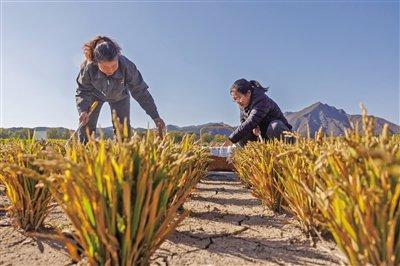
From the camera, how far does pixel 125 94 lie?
4.19 metres

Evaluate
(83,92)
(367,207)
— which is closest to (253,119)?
(83,92)

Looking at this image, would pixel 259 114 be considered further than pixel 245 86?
No

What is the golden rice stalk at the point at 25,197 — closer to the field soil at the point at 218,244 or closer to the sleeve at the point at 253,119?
the field soil at the point at 218,244

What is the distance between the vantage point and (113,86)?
3836mm

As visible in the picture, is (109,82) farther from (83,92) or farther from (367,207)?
(367,207)

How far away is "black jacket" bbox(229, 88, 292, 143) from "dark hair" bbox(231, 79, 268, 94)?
2.2 inches

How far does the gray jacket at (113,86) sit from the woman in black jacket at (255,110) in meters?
1.13

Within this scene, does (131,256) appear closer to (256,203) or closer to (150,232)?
(150,232)

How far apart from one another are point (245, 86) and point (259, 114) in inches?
18.2

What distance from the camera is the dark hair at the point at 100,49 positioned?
3.25 meters

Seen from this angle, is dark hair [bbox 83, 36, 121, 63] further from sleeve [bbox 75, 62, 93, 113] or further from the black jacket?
the black jacket

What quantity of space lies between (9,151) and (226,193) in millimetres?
2280

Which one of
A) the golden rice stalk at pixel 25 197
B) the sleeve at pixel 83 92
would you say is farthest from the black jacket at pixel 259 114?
the golden rice stalk at pixel 25 197

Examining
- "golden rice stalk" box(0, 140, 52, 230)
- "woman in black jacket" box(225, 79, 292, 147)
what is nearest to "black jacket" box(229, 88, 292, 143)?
"woman in black jacket" box(225, 79, 292, 147)
